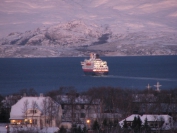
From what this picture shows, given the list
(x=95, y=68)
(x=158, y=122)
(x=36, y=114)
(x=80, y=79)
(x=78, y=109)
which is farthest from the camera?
(x=95, y=68)

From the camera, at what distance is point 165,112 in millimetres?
12461

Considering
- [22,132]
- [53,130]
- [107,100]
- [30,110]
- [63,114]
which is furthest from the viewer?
[107,100]

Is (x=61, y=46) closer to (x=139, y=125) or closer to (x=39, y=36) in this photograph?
(x=39, y=36)

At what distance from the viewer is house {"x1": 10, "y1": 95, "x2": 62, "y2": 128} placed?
11789mm

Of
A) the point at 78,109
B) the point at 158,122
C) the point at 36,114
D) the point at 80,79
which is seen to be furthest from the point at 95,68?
the point at 158,122

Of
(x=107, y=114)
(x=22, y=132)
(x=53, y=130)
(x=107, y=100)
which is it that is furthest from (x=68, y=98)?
(x=22, y=132)

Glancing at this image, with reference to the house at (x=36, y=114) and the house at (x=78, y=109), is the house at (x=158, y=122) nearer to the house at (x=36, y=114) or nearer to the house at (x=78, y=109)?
the house at (x=78, y=109)

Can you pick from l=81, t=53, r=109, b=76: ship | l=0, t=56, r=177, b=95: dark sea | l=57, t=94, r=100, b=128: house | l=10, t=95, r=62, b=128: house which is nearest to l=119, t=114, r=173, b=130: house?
l=57, t=94, r=100, b=128: house

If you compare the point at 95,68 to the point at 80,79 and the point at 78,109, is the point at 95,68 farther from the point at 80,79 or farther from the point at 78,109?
the point at 78,109

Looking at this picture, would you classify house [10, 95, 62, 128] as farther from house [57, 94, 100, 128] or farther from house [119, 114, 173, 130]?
house [119, 114, 173, 130]

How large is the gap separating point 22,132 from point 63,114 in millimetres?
3479

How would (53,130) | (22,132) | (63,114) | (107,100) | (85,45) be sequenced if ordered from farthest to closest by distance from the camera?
(85,45)
(107,100)
(63,114)
(53,130)
(22,132)

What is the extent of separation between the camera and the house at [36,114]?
11.8 m

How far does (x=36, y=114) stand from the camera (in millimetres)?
11977
